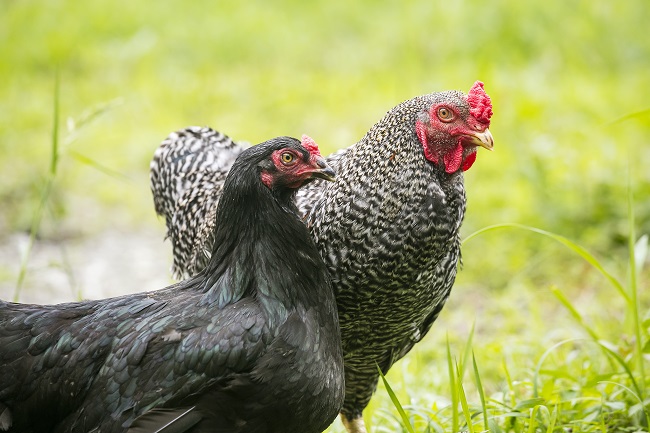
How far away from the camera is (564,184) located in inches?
273

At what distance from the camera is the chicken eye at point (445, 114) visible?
3441mm

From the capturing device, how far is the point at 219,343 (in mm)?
3148

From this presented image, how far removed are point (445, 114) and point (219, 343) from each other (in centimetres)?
126

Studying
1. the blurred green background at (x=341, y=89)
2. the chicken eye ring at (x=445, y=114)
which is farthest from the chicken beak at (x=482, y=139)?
the blurred green background at (x=341, y=89)

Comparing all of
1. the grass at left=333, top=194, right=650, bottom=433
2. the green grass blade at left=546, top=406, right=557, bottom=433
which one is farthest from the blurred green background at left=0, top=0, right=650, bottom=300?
the green grass blade at left=546, top=406, right=557, bottom=433

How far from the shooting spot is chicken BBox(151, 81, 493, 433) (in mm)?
3383

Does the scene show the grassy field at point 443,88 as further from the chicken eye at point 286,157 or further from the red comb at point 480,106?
the chicken eye at point 286,157

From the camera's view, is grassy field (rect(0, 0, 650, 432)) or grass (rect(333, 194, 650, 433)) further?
grassy field (rect(0, 0, 650, 432))

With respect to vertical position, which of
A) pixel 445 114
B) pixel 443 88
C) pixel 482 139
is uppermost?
pixel 443 88

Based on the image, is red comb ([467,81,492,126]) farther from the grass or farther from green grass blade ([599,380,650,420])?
green grass blade ([599,380,650,420])

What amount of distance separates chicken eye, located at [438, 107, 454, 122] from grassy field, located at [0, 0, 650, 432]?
75 centimetres

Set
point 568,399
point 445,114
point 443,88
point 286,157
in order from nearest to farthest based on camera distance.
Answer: point 286,157 → point 445,114 → point 568,399 → point 443,88

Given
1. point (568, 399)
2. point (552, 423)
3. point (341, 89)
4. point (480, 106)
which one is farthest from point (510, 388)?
point (341, 89)

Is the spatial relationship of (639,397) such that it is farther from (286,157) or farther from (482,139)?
(286,157)
